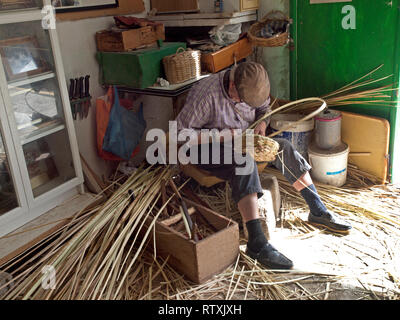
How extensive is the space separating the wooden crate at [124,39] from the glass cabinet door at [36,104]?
2.21 ft

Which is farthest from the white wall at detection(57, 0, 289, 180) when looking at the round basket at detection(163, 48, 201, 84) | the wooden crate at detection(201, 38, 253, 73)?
the round basket at detection(163, 48, 201, 84)

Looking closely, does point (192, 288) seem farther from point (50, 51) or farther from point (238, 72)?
point (50, 51)

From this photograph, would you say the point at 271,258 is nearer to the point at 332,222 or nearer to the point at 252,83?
the point at 332,222

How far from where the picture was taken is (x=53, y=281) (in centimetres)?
258

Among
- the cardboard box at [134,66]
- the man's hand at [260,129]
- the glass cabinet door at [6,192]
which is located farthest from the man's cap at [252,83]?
the glass cabinet door at [6,192]

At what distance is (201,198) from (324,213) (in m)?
0.99

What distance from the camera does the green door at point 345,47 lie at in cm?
347

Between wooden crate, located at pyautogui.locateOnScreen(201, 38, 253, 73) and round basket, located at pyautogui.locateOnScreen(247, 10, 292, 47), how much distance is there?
11cm

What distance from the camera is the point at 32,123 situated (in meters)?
3.17

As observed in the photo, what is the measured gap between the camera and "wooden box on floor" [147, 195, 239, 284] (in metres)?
2.63

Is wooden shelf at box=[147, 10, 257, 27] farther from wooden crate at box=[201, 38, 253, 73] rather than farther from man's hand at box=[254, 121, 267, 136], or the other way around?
man's hand at box=[254, 121, 267, 136]

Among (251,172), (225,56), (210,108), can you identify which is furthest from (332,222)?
(225,56)

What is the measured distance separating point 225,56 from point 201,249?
211 cm

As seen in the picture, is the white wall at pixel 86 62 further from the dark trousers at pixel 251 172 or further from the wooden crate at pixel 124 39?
the dark trousers at pixel 251 172
